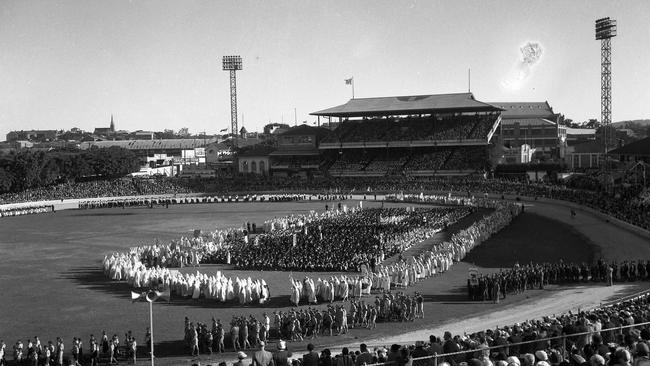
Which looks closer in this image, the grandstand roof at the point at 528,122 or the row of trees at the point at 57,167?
the row of trees at the point at 57,167

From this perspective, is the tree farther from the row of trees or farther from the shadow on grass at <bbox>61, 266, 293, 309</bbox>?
the shadow on grass at <bbox>61, 266, 293, 309</bbox>

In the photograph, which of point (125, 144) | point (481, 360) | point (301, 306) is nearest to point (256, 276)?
point (301, 306)

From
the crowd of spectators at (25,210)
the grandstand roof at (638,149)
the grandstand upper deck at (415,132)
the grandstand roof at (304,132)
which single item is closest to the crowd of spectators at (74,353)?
the crowd of spectators at (25,210)

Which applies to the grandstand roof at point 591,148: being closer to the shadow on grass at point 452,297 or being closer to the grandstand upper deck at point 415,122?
the grandstand upper deck at point 415,122

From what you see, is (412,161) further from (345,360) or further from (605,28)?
(345,360)

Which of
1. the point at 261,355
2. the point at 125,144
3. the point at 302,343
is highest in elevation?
the point at 125,144

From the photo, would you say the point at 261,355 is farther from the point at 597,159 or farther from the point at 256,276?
the point at 597,159

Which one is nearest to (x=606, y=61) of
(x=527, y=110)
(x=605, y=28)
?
(x=605, y=28)
